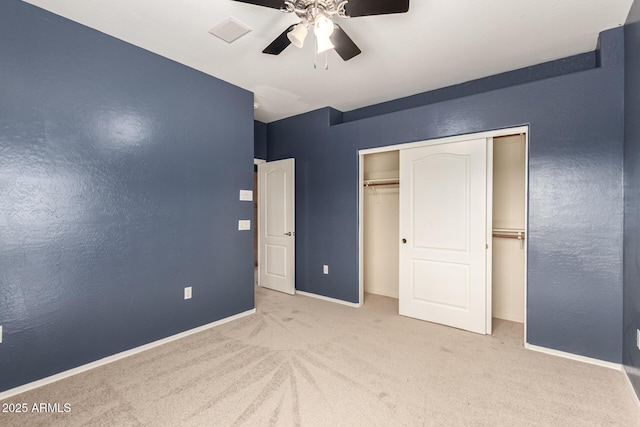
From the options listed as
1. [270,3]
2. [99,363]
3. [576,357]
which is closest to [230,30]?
[270,3]

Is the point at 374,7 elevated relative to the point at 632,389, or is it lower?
elevated

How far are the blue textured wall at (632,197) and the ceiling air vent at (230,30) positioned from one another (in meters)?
2.86

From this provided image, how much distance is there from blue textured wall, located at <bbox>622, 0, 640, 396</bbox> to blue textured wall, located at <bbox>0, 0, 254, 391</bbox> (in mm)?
3521

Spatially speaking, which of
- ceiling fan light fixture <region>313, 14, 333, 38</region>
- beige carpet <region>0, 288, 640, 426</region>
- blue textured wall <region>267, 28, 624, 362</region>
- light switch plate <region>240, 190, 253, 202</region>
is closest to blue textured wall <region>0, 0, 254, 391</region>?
light switch plate <region>240, 190, 253, 202</region>

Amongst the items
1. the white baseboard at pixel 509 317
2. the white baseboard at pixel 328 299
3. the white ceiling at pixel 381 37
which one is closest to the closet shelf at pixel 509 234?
the white baseboard at pixel 509 317

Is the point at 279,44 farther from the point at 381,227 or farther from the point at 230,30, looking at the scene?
the point at 381,227

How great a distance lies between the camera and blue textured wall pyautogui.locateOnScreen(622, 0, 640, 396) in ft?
6.65

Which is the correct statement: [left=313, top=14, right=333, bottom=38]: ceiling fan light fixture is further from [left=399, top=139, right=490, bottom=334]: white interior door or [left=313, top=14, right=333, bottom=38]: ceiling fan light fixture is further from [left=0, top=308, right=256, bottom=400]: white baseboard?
[left=0, top=308, right=256, bottom=400]: white baseboard

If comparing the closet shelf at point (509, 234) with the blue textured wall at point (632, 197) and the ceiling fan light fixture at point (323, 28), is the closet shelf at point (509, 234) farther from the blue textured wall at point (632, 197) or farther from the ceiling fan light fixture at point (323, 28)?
the ceiling fan light fixture at point (323, 28)

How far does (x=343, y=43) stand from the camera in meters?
2.17

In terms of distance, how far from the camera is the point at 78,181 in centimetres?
237

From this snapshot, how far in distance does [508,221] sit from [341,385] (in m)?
2.67

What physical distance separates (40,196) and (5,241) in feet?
1.19

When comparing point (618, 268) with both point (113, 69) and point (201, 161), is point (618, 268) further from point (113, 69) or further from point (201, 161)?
point (113, 69)
